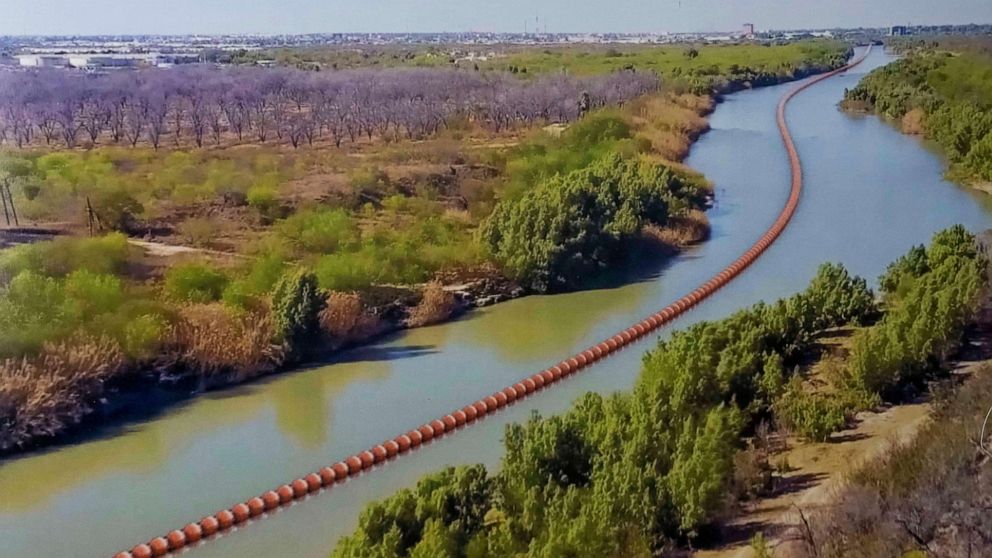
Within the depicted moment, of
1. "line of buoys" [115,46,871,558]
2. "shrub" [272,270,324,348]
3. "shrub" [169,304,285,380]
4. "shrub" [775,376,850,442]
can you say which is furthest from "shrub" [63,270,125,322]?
"shrub" [775,376,850,442]

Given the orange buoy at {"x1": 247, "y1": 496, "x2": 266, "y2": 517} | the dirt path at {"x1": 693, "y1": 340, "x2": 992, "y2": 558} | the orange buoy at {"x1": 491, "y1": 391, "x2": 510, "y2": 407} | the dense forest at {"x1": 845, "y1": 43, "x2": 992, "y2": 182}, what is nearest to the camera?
the dirt path at {"x1": 693, "y1": 340, "x2": 992, "y2": 558}

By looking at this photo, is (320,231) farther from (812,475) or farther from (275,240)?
(812,475)

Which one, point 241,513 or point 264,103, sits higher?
point 264,103

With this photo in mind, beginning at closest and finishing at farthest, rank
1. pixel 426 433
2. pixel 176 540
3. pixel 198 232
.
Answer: pixel 176 540 < pixel 426 433 < pixel 198 232

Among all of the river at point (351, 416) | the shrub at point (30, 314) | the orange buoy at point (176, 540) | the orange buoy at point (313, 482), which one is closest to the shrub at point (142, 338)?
the shrub at point (30, 314)

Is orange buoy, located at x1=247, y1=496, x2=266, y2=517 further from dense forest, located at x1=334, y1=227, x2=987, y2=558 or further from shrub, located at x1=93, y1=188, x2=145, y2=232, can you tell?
shrub, located at x1=93, y1=188, x2=145, y2=232

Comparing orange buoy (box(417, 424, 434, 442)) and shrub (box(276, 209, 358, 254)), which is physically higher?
shrub (box(276, 209, 358, 254))

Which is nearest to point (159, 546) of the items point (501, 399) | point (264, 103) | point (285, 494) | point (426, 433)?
point (285, 494)
